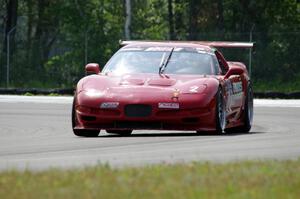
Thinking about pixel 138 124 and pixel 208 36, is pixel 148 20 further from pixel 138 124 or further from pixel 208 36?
pixel 138 124

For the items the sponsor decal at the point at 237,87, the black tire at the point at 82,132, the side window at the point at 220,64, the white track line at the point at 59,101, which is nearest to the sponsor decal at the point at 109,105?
the black tire at the point at 82,132

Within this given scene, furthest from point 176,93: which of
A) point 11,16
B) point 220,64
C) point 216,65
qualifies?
point 11,16

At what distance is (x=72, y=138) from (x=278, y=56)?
19361 millimetres

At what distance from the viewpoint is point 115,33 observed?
37.8m

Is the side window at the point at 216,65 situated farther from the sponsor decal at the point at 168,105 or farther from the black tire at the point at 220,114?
the sponsor decal at the point at 168,105

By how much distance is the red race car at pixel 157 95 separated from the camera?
1480 centimetres

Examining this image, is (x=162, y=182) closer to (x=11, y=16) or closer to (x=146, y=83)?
(x=146, y=83)

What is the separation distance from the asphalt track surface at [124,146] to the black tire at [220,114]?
477 millimetres

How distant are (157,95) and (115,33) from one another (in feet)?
75.5

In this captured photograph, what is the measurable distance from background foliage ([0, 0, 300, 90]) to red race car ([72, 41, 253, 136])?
53.5 ft

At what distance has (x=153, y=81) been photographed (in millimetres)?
15375

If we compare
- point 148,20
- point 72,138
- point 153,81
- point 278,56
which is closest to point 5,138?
point 72,138

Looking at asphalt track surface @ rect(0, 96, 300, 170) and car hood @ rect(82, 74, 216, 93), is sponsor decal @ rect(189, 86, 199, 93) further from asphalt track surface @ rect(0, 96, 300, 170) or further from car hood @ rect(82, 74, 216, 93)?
asphalt track surface @ rect(0, 96, 300, 170)

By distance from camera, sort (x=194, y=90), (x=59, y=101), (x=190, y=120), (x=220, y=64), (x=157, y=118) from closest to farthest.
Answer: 1. (x=157, y=118)
2. (x=190, y=120)
3. (x=194, y=90)
4. (x=220, y=64)
5. (x=59, y=101)
